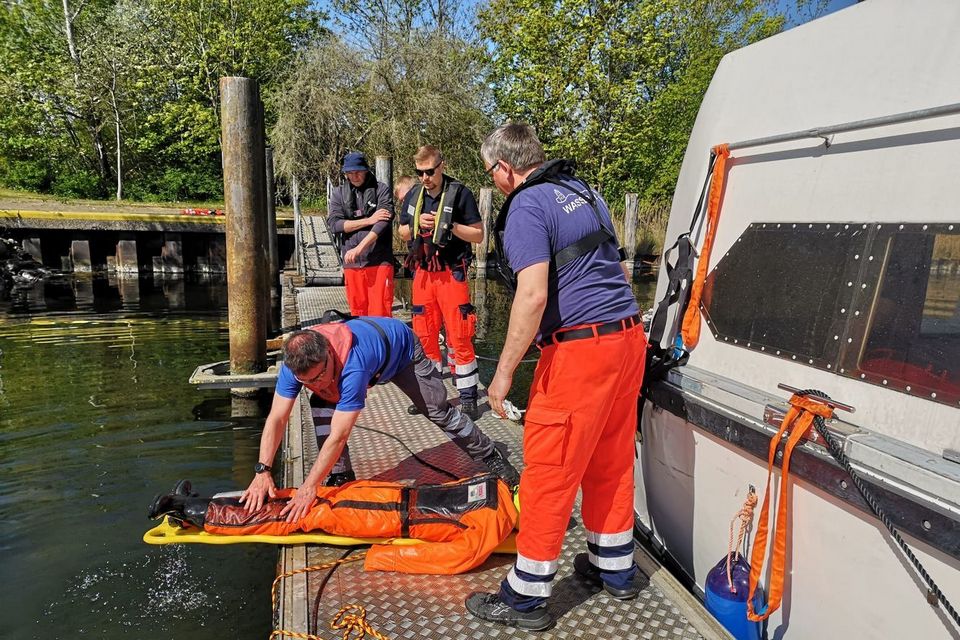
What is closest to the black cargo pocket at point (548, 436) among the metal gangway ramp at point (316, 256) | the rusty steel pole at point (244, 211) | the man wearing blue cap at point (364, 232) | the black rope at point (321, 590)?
the black rope at point (321, 590)

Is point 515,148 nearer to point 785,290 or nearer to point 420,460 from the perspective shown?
point 785,290

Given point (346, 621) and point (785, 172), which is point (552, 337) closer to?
point (785, 172)

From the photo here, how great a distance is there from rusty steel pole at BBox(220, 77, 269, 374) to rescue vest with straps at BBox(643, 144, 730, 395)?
4707 mm

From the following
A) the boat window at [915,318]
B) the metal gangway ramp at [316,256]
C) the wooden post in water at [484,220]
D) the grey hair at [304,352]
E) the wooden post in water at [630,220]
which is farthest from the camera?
the wooden post in water at [630,220]

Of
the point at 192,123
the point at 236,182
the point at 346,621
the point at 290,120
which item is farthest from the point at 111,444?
the point at 192,123

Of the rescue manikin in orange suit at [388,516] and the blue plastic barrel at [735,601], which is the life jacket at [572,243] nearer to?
the rescue manikin in orange suit at [388,516]

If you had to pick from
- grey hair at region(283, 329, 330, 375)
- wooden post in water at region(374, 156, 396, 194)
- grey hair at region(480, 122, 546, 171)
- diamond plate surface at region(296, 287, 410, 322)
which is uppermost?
wooden post in water at region(374, 156, 396, 194)

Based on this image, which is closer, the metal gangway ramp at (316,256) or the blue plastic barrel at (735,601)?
the blue plastic barrel at (735,601)

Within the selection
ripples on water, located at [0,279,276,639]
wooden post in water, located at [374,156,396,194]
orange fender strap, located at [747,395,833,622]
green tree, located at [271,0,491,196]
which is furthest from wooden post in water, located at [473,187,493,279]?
orange fender strap, located at [747,395,833,622]

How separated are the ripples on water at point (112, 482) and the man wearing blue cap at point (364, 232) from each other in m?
1.82

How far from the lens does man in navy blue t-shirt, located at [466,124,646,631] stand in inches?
95.2

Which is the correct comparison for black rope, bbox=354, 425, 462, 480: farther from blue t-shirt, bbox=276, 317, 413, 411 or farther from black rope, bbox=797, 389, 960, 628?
black rope, bbox=797, 389, 960, 628

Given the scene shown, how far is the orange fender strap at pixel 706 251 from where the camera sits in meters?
2.74

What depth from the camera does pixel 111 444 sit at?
5.83 meters
